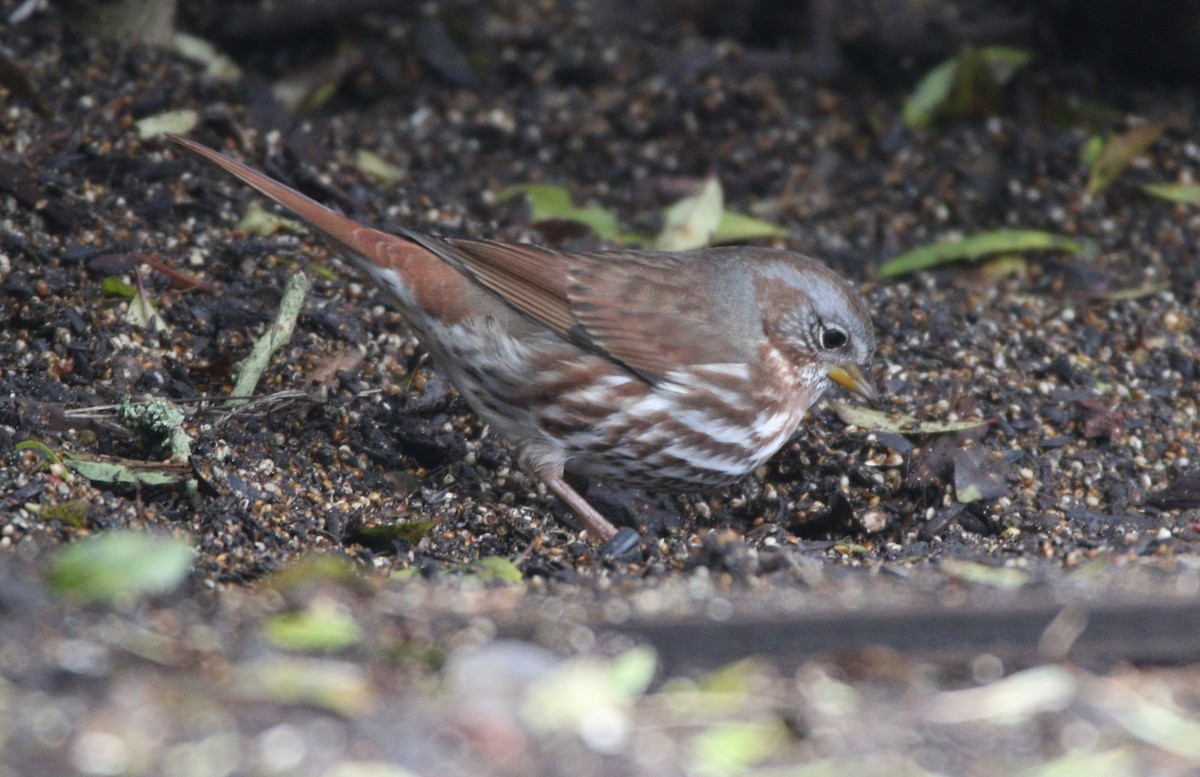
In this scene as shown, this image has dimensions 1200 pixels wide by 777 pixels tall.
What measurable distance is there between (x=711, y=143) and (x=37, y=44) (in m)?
3.14

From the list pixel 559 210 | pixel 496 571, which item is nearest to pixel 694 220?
pixel 559 210

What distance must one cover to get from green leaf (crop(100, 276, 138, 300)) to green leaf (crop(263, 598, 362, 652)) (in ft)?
7.61

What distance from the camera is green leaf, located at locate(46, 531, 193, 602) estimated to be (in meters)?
2.81

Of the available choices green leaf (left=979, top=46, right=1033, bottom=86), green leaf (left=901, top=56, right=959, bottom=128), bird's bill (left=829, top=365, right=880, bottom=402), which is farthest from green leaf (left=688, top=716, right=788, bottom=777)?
green leaf (left=979, top=46, right=1033, bottom=86)

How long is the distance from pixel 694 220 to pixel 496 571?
8.86 feet

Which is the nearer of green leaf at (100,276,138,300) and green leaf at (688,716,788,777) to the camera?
green leaf at (688,716,788,777)

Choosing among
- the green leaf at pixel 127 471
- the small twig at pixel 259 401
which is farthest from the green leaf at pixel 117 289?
the green leaf at pixel 127 471

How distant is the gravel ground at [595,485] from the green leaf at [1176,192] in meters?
0.05

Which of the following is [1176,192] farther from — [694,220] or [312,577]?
[312,577]

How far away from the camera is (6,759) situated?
2346 millimetres

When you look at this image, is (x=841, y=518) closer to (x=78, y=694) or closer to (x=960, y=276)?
(x=960, y=276)

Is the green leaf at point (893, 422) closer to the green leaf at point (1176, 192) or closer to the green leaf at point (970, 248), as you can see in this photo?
the green leaf at point (970, 248)

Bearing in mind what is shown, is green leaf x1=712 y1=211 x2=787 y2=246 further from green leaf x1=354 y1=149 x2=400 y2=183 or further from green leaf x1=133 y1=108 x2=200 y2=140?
green leaf x1=133 y1=108 x2=200 y2=140

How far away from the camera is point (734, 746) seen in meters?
2.61
